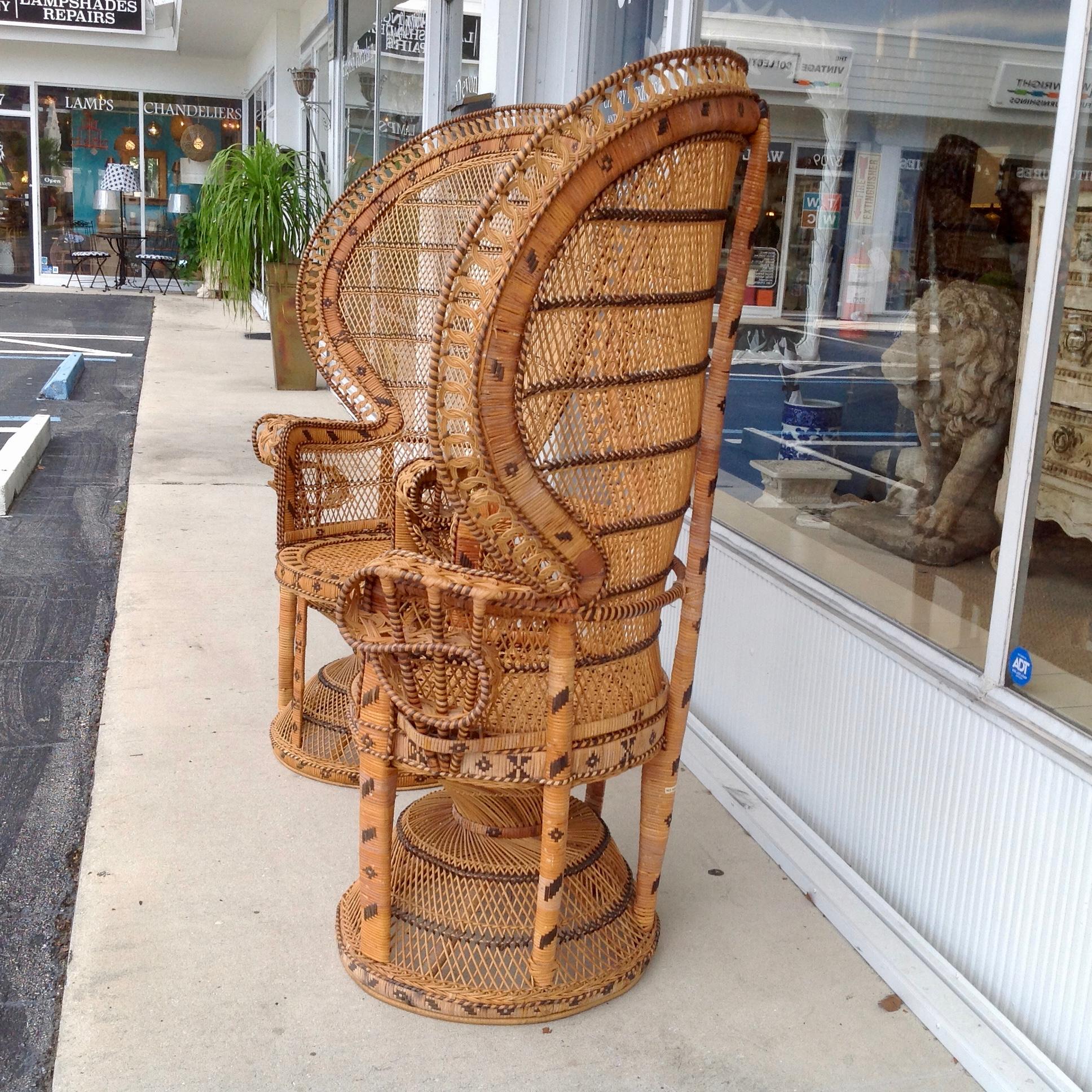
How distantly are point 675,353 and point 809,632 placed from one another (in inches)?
36.3

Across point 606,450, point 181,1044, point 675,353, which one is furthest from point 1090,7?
point 181,1044

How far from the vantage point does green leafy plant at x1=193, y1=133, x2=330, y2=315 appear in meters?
7.63

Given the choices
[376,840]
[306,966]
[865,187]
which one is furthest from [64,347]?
[376,840]

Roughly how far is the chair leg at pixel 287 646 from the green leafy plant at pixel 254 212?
530cm

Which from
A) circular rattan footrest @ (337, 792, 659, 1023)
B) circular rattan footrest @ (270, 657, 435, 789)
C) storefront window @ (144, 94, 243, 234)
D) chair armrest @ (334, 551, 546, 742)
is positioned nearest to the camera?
chair armrest @ (334, 551, 546, 742)

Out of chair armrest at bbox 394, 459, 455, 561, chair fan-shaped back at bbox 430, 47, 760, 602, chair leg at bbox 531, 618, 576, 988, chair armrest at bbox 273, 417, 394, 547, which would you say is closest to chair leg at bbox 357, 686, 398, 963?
chair leg at bbox 531, 618, 576, 988

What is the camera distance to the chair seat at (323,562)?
261 cm

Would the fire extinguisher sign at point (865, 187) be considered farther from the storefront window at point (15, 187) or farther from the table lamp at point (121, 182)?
the storefront window at point (15, 187)

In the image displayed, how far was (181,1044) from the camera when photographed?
184cm

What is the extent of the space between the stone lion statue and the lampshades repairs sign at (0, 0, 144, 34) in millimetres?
13672

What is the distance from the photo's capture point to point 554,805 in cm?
185

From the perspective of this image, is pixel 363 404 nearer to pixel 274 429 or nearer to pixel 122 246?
pixel 274 429

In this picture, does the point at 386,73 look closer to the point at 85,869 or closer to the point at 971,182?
the point at 971,182

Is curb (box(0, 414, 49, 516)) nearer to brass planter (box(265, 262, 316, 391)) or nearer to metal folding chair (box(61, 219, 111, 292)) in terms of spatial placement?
brass planter (box(265, 262, 316, 391))
